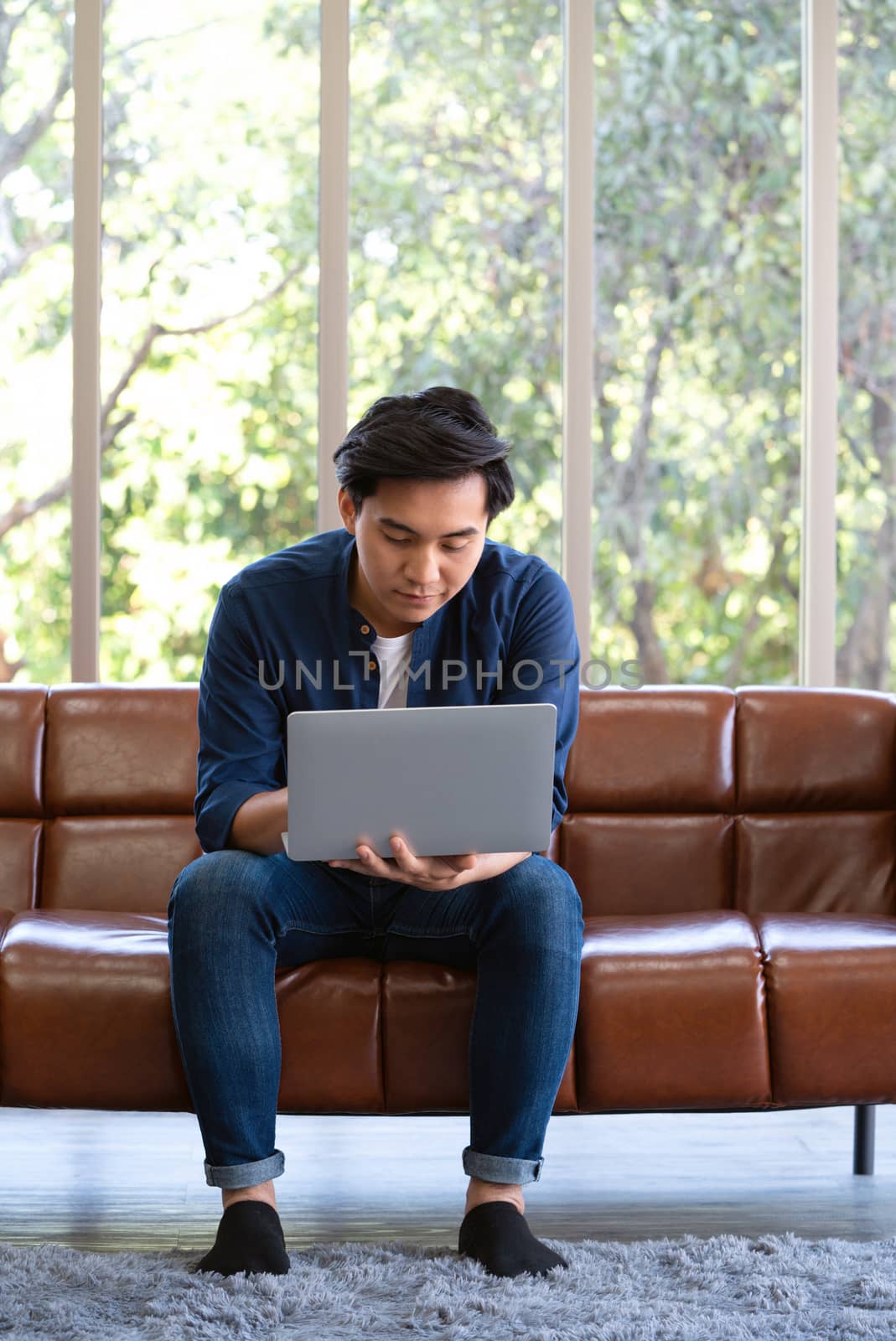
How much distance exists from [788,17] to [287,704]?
2.33 metres

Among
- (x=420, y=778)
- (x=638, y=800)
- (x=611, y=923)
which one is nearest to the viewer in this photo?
(x=420, y=778)

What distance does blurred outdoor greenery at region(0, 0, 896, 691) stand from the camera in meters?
3.17

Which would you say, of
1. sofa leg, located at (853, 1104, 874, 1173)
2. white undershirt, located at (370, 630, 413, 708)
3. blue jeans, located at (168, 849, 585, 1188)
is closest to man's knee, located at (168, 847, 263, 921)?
blue jeans, located at (168, 849, 585, 1188)

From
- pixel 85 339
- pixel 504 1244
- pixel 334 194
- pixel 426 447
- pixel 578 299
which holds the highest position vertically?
pixel 334 194

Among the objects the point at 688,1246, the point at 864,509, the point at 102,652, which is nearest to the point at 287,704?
the point at 688,1246

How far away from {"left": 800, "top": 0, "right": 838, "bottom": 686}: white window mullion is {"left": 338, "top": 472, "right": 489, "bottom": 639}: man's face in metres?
1.70

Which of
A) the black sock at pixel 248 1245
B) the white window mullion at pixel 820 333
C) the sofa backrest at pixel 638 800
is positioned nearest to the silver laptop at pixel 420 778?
the black sock at pixel 248 1245

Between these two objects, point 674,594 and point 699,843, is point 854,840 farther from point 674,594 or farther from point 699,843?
point 674,594

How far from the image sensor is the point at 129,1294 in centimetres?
167

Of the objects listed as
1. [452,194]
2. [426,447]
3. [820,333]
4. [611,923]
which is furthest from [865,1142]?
[452,194]

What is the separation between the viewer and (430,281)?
125 inches

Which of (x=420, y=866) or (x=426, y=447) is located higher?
(x=426, y=447)

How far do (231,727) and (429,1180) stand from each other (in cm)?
86

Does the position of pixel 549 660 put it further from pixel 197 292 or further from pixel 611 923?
pixel 197 292
